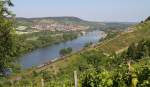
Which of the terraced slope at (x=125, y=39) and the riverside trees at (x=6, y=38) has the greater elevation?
the riverside trees at (x=6, y=38)

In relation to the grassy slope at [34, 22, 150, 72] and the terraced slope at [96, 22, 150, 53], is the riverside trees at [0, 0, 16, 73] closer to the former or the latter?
the grassy slope at [34, 22, 150, 72]

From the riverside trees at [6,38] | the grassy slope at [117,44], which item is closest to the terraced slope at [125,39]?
the grassy slope at [117,44]

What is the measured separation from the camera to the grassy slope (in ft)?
339

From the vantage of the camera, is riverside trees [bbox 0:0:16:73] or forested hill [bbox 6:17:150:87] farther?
riverside trees [bbox 0:0:16:73]

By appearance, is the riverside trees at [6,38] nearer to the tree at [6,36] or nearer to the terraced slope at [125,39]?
the tree at [6,36]

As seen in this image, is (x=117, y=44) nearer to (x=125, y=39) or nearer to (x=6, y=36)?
(x=125, y=39)

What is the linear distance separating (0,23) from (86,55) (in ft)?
294

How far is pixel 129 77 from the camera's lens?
1502cm

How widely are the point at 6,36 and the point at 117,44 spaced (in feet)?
348

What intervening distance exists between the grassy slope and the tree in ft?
257

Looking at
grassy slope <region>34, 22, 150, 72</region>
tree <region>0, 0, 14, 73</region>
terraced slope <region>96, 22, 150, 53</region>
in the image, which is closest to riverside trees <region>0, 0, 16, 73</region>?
tree <region>0, 0, 14, 73</region>

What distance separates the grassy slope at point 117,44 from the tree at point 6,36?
78.3 m

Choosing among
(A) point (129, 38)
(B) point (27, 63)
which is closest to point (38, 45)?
(B) point (27, 63)

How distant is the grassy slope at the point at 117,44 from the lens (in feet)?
339
